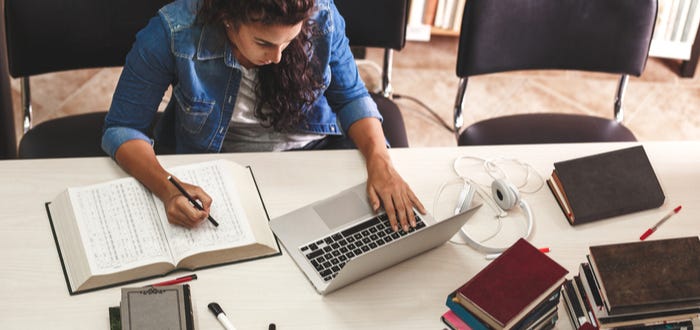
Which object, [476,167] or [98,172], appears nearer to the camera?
[98,172]

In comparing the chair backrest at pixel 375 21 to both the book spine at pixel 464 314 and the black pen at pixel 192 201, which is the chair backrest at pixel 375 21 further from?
the book spine at pixel 464 314

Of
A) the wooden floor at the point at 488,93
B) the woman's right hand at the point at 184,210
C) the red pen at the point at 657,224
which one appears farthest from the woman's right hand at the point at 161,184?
the wooden floor at the point at 488,93

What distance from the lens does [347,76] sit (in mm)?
1794

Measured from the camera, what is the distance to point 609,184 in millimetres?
1585

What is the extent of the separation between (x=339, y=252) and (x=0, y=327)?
567 millimetres

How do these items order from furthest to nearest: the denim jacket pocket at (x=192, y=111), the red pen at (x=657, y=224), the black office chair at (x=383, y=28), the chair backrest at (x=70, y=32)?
1. the black office chair at (x=383, y=28)
2. the chair backrest at (x=70, y=32)
3. the denim jacket pocket at (x=192, y=111)
4. the red pen at (x=657, y=224)

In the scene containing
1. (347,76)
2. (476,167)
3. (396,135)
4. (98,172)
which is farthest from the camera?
(396,135)

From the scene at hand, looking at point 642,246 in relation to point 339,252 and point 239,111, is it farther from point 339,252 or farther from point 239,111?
point 239,111

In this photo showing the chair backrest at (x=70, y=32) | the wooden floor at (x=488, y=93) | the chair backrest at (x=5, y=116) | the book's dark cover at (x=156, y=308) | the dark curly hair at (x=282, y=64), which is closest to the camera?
the book's dark cover at (x=156, y=308)

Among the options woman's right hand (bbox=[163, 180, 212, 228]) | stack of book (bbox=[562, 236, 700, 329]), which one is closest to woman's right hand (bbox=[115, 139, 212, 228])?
woman's right hand (bbox=[163, 180, 212, 228])

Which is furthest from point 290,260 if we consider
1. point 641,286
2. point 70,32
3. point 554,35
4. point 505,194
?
point 554,35

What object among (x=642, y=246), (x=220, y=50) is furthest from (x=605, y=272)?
(x=220, y=50)

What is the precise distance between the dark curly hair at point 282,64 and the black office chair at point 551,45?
539 millimetres

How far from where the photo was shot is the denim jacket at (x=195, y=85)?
156 centimetres
